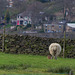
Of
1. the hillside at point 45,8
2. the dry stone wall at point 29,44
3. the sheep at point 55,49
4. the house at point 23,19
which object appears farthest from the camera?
the hillside at point 45,8

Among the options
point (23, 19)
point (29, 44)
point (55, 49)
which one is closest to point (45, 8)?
point (23, 19)

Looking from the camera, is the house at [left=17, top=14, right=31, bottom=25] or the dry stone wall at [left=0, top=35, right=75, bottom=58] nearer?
the dry stone wall at [left=0, top=35, right=75, bottom=58]

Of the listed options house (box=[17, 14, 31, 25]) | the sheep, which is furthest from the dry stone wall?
house (box=[17, 14, 31, 25])

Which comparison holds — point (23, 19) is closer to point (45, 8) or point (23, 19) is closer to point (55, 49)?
point (45, 8)

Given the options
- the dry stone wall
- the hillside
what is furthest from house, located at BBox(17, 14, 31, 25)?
the dry stone wall

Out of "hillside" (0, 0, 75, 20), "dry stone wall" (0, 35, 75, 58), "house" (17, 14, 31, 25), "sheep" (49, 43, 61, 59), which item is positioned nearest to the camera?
"sheep" (49, 43, 61, 59)

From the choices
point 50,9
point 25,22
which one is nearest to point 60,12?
point 50,9

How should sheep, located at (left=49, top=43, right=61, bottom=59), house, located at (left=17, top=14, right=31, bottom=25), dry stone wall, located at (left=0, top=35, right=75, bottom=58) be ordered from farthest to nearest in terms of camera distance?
1. house, located at (left=17, top=14, right=31, bottom=25)
2. dry stone wall, located at (left=0, top=35, right=75, bottom=58)
3. sheep, located at (left=49, top=43, right=61, bottom=59)

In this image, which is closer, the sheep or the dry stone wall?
the sheep

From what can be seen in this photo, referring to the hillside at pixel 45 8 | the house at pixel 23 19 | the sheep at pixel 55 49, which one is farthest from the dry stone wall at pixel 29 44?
the hillside at pixel 45 8

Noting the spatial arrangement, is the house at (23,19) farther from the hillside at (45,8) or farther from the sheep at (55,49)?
the sheep at (55,49)

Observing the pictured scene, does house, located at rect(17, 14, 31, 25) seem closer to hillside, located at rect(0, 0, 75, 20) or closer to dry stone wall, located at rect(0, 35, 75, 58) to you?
hillside, located at rect(0, 0, 75, 20)

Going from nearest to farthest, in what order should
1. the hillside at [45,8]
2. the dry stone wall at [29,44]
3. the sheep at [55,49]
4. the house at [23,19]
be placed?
the sheep at [55,49]
the dry stone wall at [29,44]
the house at [23,19]
the hillside at [45,8]

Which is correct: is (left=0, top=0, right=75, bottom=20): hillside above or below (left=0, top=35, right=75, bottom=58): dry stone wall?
above
